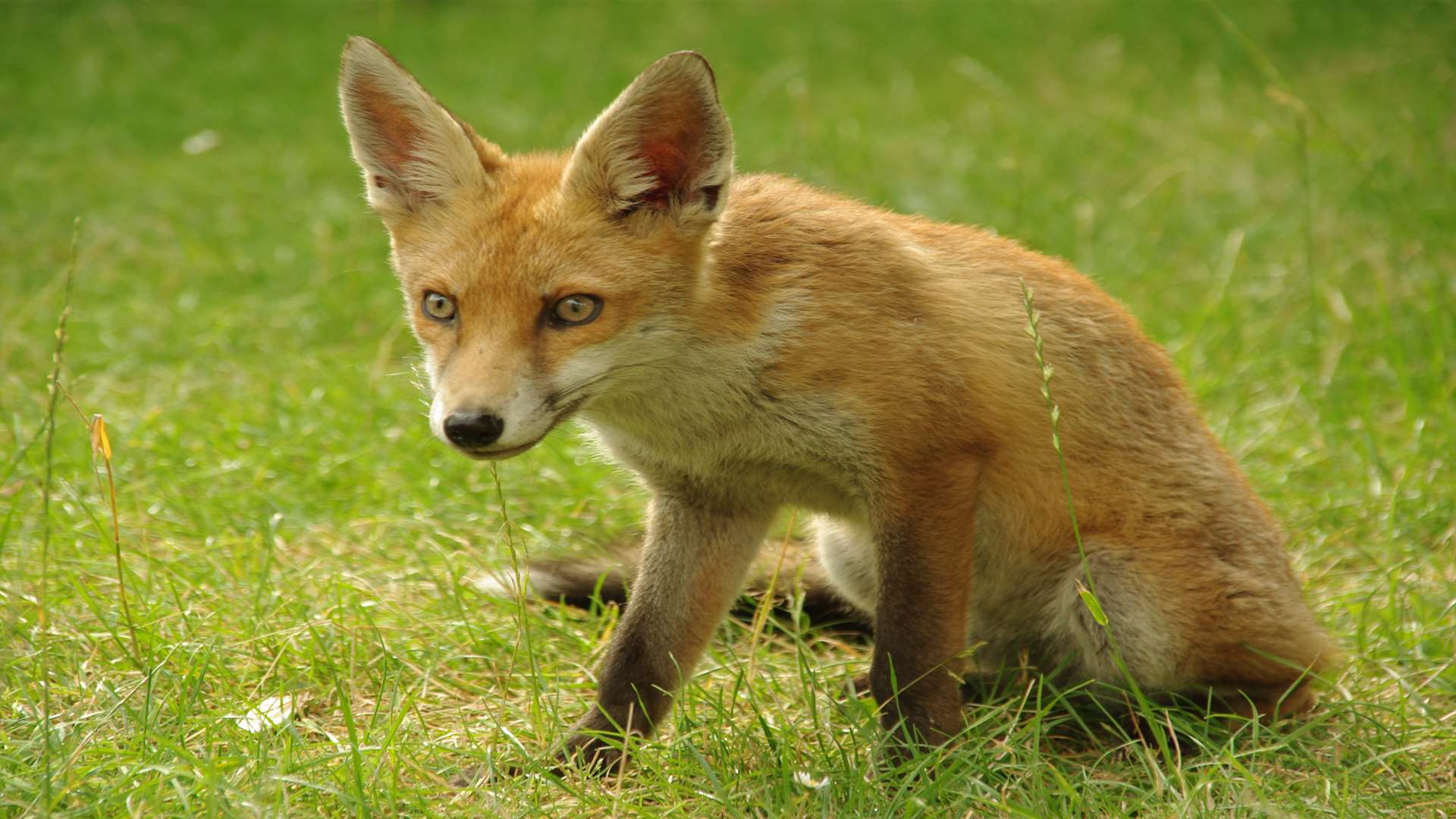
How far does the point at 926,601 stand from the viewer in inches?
120

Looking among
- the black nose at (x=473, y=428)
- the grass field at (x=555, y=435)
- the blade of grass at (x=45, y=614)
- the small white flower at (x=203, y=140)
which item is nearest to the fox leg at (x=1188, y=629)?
the grass field at (x=555, y=435)

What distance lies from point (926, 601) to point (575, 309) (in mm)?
1067

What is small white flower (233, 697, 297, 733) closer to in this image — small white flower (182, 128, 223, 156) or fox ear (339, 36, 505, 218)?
fox ear (339, 36, 505, 218)

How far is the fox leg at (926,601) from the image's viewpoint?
303cm

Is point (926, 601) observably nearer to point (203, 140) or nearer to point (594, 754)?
point (594, 754)

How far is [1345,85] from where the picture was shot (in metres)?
9.98

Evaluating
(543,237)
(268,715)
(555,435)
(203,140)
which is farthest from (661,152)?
(203,140)

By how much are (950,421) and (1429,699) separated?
1.54 m

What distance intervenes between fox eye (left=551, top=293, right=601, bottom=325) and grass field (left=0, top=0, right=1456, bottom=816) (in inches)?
23.0

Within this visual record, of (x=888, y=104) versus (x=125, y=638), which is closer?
(x=125, y=638)

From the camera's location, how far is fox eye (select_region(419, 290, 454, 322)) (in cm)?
288

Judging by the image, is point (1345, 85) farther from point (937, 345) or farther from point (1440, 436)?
point (937, 345)

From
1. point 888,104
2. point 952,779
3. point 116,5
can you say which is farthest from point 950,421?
point 116,5

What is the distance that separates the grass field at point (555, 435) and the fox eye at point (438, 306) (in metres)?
0.54
